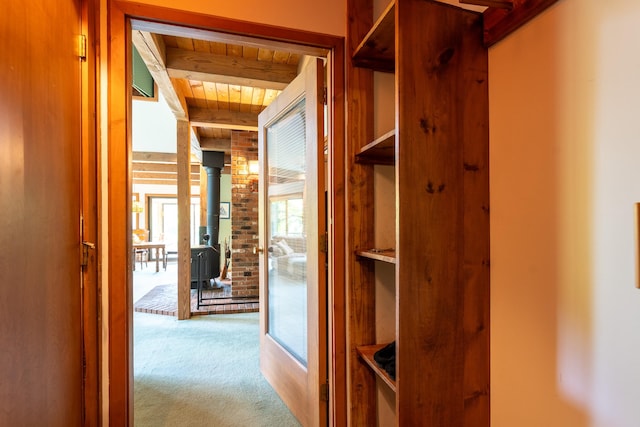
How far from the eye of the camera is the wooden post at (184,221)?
12.4ft

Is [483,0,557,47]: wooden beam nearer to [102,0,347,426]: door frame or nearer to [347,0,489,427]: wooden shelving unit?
[347,0,489,427]: wooden shelving unit

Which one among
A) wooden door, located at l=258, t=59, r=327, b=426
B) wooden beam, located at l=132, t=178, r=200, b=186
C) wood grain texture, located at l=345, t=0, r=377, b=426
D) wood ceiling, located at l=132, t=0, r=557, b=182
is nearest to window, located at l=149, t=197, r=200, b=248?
wooden beam, located at l=132, t=178, r=200, b=186

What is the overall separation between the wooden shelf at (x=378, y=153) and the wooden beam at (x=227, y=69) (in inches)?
78.5

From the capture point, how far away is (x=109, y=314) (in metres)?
1.28

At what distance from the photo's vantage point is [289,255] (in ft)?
7.16

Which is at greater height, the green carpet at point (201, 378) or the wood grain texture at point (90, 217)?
the wood grain texture at point (90, 217)

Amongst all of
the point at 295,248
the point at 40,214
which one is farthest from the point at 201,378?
the point at 40,214

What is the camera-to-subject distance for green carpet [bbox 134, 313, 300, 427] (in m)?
1.99

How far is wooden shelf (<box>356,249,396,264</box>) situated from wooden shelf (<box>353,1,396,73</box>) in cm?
85

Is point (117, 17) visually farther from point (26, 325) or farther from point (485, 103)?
point (485, 103)

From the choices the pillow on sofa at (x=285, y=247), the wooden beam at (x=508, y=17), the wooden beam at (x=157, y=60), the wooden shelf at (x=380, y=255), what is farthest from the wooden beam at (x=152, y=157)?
the wooden beam at (x=508, y=17)

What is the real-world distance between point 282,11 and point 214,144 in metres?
4.70

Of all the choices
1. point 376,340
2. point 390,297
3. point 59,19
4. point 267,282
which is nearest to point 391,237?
point 390,297

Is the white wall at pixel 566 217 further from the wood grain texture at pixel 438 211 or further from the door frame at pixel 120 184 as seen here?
the door frame at pixel 120 184
